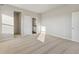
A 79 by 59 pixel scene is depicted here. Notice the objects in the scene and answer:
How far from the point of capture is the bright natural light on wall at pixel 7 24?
2.87 m

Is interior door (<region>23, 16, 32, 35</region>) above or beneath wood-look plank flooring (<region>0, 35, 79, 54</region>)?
above

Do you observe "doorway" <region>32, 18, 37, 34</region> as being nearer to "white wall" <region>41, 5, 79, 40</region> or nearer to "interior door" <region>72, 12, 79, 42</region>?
"white wall" <region>41, 5, 79, 40</region>

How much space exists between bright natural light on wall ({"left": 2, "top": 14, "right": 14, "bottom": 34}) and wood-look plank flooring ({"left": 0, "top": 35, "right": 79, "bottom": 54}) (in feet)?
0.80

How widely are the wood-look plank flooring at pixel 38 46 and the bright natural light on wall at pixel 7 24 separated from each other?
0.25 metres

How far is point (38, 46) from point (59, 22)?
0.90m

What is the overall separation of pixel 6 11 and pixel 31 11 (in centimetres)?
68

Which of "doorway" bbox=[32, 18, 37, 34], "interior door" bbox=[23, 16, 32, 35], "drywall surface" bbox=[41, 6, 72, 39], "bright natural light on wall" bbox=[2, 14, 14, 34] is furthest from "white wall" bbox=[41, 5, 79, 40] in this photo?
"bright natural light on wall" bbox=[2, 14, 14, 34]

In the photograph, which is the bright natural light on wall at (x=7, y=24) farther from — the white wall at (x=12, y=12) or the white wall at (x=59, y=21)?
the white wall at (x=59, y=21)

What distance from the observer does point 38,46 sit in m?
2.89

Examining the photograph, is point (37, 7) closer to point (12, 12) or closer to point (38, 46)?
point (12, 12)

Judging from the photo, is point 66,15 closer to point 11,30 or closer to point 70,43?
point 70,43

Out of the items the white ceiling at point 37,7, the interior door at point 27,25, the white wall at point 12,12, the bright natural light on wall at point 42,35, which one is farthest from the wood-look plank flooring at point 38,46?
the white ceiling at point 37,7

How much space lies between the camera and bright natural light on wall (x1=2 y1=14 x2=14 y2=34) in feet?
9.43
